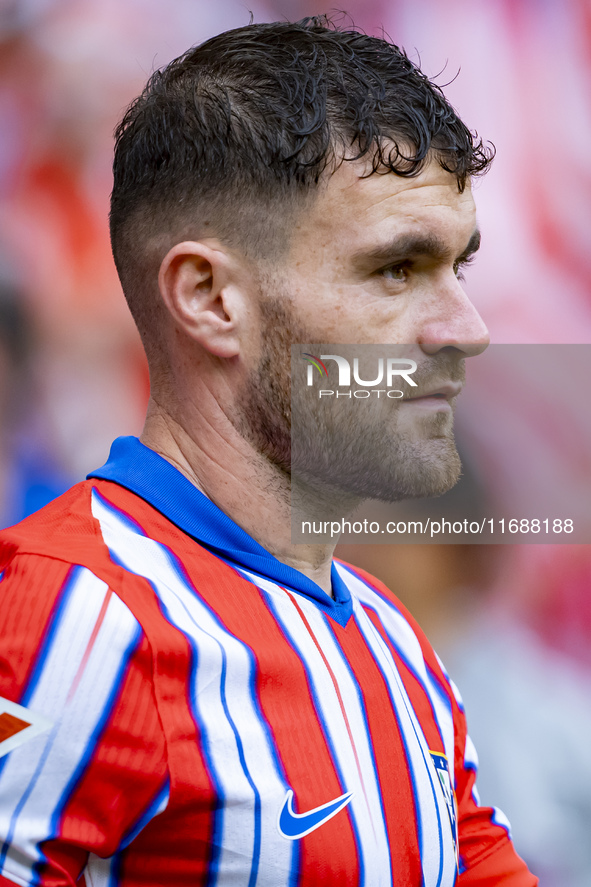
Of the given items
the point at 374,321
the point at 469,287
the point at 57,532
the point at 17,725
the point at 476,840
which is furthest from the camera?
the point at 469,287

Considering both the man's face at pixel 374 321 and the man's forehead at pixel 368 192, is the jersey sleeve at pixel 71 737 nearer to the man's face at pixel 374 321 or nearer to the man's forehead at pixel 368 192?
the man's face at pixel 374 321

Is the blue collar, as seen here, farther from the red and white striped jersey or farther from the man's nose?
the man's nose

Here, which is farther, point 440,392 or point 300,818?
point 440,392

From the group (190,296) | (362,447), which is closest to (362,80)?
(190,296)

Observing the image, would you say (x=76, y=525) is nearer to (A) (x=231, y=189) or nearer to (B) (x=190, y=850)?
(B) (x=190, y=850)

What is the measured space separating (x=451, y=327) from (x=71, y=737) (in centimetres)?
59

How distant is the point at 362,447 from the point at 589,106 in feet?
4.04

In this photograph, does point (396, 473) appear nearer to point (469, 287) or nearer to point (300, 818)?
point (300, 818)

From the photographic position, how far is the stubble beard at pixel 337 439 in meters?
0.91

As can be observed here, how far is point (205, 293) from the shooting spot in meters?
0.91

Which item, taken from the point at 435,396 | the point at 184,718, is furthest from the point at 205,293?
the point at 184,718

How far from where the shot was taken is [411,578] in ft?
5.63

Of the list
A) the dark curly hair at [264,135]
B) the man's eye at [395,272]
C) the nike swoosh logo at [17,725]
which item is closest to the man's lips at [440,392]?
the man's eye at [395,272]

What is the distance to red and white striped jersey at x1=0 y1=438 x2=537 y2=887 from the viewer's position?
668 mm
